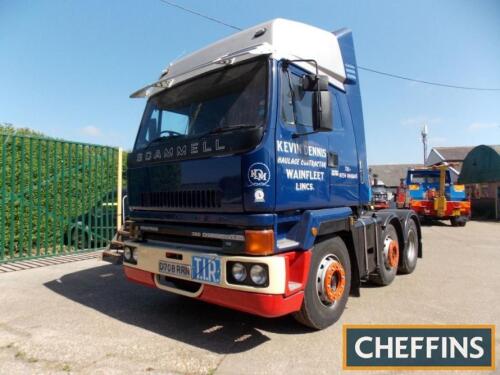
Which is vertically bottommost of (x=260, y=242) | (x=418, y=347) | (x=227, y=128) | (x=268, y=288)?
(x=418, y=347)

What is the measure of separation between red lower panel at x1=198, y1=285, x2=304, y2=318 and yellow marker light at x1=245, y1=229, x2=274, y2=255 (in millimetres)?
344

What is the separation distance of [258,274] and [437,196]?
15.1 meters

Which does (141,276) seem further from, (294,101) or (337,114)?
(337,114)

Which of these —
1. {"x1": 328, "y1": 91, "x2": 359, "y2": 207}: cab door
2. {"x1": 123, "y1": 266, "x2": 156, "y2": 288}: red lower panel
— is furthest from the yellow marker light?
{"x1": 123, "y1": 266, "x2": 156, "y2": 288}: red lower panel

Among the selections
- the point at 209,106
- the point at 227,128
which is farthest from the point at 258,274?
the point at 209,106

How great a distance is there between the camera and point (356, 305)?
14.7 feet

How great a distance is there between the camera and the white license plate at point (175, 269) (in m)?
3.36

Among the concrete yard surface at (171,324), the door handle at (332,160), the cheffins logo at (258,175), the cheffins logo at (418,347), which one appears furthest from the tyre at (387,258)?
the cheffins logo at (258,175)

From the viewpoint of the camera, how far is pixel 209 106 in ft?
11.9

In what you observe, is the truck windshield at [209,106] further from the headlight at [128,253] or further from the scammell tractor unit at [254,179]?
the headlight at [128,253]

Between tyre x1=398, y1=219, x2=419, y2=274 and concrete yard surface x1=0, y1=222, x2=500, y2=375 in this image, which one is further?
tyre x1=398, y1=219, x2=419, y2=274

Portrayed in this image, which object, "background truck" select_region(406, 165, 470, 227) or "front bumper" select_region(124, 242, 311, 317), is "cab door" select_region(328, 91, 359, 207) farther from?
"background truck" select_region(406, 165, 470, 227)

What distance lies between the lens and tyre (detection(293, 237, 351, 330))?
11.3ft

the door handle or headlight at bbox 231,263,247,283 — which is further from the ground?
the door handle
